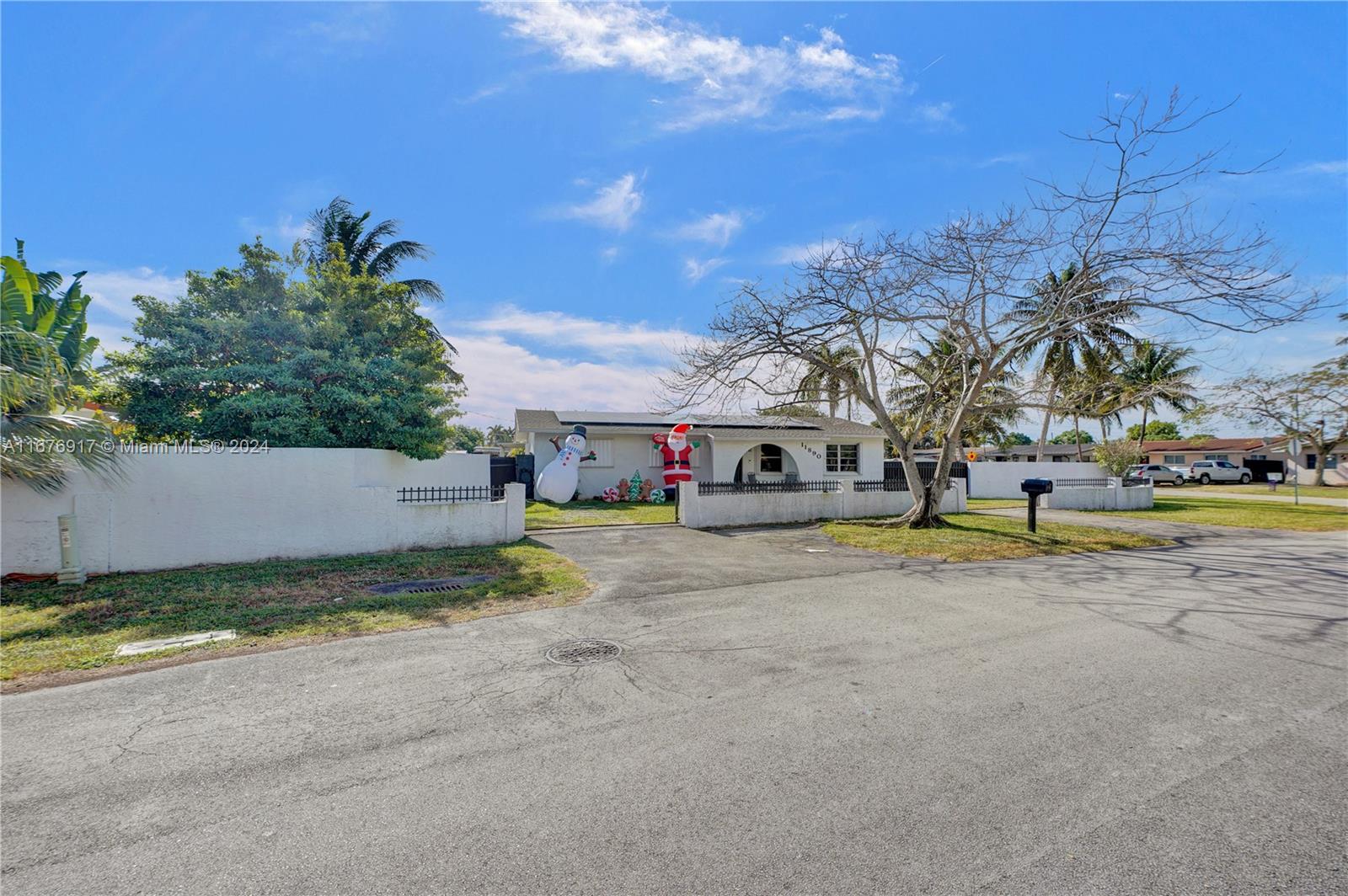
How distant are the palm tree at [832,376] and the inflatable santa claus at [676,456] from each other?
5.85 meters

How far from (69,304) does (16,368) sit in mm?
4113

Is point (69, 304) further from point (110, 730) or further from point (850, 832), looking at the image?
point (850, 832)

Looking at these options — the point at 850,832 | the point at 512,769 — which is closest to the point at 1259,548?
the point at 850,832

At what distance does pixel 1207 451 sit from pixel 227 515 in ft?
213

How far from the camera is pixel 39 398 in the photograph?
720 cm

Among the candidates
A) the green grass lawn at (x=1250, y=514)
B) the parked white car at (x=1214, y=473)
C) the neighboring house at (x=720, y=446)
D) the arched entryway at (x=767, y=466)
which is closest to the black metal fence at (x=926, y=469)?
the neighboring house at (x=720, y=446)

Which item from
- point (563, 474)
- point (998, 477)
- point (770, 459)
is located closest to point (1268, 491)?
point (998, 477)

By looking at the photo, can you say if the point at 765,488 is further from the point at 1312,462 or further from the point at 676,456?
the point at 1312,462

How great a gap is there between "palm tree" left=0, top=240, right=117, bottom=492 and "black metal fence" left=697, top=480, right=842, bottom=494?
10.8 metres

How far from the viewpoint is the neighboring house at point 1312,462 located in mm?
40428

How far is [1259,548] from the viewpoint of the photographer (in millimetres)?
11781

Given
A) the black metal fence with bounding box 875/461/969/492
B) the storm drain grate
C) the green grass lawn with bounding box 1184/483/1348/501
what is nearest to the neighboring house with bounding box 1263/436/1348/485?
the green grass lawn with bounding box 1184/483/1348/501

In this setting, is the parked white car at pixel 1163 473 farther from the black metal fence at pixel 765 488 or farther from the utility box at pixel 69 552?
the utility box at pixel 69 552

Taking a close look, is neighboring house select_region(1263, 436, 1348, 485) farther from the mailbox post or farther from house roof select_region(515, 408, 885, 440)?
the mailbox post
